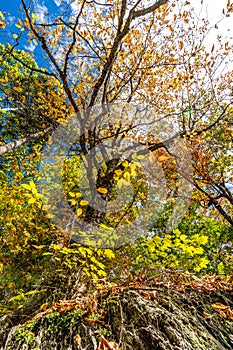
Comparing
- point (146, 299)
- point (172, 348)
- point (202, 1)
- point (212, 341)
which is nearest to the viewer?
point (172, 348)

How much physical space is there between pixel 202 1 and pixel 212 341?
6.73 metres

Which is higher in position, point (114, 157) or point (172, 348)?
point (114, 157)

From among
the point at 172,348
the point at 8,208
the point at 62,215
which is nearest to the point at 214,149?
the point at 62,215

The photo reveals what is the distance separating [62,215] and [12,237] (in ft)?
8.68

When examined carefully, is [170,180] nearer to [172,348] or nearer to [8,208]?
[8,208]

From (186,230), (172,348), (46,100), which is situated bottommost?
(186,230)

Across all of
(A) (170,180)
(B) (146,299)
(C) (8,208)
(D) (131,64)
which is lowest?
(B) (146,299)

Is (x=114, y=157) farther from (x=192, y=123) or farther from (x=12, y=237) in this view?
(x=12, y=237)

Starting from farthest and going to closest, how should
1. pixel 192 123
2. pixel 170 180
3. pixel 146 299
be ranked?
pixel 170 180 → pixel 192 123 → pixel 146 299

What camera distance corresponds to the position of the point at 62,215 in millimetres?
9094

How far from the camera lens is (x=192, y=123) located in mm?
7152

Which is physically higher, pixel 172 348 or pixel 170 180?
pixel 170 180

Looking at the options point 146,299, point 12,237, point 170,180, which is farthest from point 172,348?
point 170,180

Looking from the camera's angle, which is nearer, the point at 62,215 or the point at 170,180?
the point at 62,215
